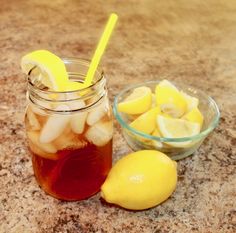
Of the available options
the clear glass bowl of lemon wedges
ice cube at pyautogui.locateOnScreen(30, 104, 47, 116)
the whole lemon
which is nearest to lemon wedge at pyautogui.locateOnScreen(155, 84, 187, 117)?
the clear glass bowl of lemon wedges

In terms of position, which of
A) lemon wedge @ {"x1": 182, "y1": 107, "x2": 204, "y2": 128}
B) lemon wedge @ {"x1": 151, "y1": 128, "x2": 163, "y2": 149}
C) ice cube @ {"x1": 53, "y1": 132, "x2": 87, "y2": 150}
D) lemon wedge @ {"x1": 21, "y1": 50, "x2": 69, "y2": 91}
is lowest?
lemon wedge @ {"x1": 151, "y1": 128, "x2": 163, "y2": 149}

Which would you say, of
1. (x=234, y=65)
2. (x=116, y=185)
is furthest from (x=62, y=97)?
(x=234, y=65)

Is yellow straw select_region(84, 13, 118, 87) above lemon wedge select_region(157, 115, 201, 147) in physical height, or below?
above

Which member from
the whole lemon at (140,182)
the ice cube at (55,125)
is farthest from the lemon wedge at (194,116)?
the ice cube at (55,125)

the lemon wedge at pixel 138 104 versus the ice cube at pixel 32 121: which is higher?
the ice cube at pixel 32 121

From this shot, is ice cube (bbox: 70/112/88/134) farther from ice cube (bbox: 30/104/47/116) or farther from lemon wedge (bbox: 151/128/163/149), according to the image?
lemon wedge (bbox: 151/128/163/149)

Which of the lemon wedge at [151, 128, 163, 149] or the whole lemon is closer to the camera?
the whole lemon

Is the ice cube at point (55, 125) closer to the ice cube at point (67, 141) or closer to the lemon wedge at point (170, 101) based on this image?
the ice cube at point (67, 141)
